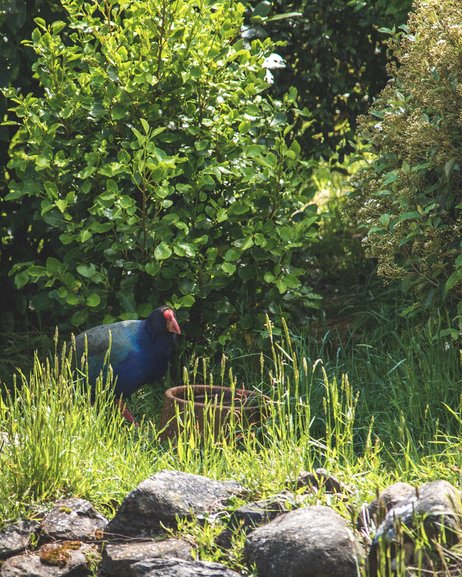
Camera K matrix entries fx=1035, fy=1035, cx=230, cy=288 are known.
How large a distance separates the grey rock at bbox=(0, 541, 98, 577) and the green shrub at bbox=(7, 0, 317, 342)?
2.00m

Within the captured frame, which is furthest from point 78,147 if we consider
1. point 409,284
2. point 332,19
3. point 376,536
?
point 376,536

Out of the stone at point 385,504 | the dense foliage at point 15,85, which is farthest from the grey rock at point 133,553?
the dense foliage at point 15,85

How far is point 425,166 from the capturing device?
5.23m

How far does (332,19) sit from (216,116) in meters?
2.01

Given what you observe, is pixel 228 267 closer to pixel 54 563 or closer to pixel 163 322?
pixel 163 322

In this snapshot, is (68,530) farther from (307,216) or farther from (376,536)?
(307,216)

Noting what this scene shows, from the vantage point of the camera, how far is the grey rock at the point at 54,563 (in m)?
3.88

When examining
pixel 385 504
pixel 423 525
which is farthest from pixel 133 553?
pixel 423 525

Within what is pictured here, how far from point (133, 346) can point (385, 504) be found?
229 cm

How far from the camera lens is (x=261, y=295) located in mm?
6176

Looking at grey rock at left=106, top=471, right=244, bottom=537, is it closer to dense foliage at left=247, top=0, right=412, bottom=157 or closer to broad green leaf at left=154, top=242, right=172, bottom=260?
broad green leaf at left=154, top=242, right=172, bottom=260

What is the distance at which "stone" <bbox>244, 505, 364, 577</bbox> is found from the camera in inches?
135

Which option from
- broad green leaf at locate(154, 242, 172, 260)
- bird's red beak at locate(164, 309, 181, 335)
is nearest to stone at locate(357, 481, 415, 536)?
bird's red beak at locate(164, 309, 181, 335)

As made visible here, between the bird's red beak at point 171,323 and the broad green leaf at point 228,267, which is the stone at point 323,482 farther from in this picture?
the broad green leaf at point 228,267
